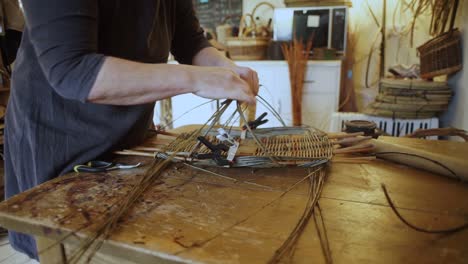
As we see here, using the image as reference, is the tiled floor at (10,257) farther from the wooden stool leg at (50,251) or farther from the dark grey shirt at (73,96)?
the wooden stool leg at (50,251)

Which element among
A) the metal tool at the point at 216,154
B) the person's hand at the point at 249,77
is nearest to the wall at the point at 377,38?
the person's hand at the point at 249,77

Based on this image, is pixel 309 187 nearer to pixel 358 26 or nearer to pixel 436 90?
pixel 436 90

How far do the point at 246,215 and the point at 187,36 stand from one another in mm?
690

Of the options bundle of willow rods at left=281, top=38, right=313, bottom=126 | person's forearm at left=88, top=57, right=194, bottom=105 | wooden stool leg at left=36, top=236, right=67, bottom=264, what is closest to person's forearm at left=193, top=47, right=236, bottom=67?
person's forearm at left=88, top=57, right=194, bottom=105

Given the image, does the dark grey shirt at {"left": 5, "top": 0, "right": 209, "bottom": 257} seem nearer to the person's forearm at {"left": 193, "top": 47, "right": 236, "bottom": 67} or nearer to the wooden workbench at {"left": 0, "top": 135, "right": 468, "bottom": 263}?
the wooden workbench at {"left": 0, "top": 135, "right": 468, "bottom": 263}

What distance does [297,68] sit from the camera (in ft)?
8.23

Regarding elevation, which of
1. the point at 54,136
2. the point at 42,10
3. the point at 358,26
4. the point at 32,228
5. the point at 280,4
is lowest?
the point at 32,228

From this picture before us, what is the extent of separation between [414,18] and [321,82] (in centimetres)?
82

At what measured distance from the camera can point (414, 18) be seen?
8.30 feet

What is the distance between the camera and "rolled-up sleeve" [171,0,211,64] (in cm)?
102

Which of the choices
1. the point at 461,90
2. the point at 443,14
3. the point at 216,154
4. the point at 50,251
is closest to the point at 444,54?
the point at 461,90

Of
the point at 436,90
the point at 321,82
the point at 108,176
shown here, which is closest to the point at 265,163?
the point at 108,176

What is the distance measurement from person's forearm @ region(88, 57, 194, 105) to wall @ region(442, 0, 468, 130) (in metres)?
1.78

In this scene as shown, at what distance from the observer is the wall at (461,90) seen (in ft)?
6.02
